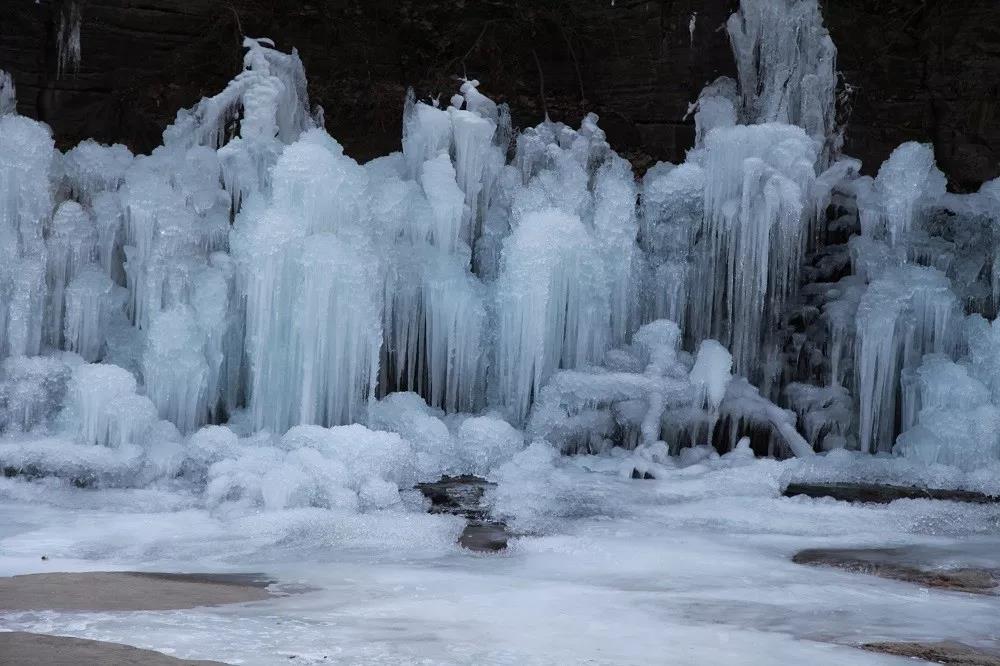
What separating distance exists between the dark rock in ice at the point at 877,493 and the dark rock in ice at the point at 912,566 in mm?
1349

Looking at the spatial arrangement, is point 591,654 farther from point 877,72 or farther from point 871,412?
point 877,72

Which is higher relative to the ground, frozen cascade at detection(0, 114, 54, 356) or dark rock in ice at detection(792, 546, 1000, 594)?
frozen cascade at detection(0, 114, 54, 356)

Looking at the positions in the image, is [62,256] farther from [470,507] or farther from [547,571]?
[547,571]

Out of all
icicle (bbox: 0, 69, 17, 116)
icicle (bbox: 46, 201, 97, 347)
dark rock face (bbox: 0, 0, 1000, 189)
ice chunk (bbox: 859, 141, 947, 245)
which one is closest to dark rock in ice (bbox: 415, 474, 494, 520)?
icicle (bbox: 46, 201, 97, 347)

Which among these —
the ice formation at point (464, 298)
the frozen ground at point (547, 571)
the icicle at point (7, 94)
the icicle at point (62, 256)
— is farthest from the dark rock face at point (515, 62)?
the frozen ground at point (547, 571)

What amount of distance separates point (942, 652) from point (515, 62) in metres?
8.17

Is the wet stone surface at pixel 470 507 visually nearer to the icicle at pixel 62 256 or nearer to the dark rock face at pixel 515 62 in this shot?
the icicle at pixel 62 256

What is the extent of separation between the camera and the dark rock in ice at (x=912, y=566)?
493cm

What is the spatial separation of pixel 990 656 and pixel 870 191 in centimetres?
609

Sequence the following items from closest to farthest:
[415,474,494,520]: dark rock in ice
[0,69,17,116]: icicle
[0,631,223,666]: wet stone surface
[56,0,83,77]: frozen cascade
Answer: [0,631,223,666]: wet stone surface < [415,474,494,520]: dark rock in ice < [0,69,17,116]: icicle < [56,0,83,77]: frozen cascade

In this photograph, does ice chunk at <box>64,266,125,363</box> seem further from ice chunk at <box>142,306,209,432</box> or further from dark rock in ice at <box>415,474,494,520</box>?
dark rock in ice at <box>415,474,494,520</box>

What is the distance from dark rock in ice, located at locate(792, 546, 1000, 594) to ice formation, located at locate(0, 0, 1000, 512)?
8.12ft

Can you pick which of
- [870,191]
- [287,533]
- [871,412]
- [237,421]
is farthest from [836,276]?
[287,533]

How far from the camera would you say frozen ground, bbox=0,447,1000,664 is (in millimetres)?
3605
